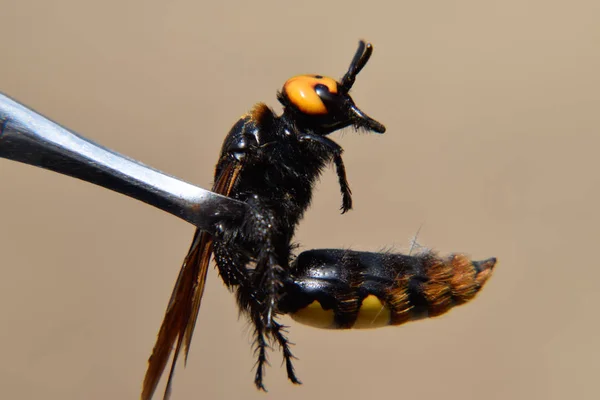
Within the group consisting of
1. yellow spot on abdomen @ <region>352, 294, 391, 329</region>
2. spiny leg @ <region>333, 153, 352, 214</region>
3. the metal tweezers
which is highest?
spiny leg @ <region>333, 153, 352, 214</region>

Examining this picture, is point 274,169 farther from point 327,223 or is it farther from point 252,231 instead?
point 327,223

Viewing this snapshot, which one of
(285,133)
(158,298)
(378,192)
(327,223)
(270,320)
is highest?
(378,192)

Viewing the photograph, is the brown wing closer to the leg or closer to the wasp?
the wasp

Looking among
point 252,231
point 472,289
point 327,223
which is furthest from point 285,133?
point 327,223

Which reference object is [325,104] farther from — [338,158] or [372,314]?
[372,314]

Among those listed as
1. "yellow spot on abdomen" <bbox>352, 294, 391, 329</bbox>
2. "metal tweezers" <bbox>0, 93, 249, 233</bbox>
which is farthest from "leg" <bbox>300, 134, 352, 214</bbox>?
"metal tweezers" <bbox>0, 93, 249, 233</bbox>

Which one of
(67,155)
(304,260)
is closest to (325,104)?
(304,260)

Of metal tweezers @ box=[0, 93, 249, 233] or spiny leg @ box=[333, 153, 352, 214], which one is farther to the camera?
spiny leg @ box=[333, 153, 352, 214]
